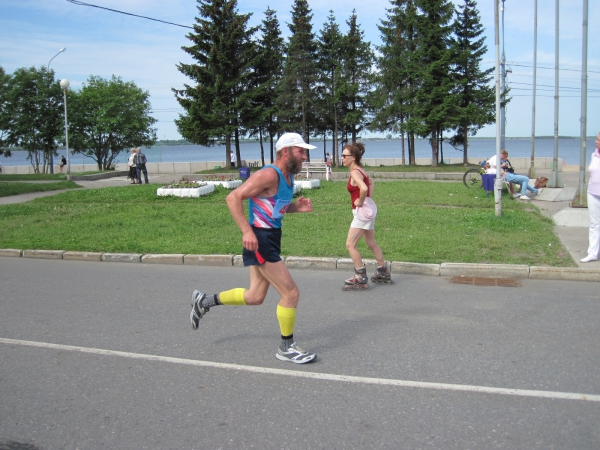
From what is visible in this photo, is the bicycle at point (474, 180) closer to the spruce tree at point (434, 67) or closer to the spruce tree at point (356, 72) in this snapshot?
the spruce tree at point (434, 67)

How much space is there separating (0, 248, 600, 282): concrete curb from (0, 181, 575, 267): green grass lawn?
237 millimetres

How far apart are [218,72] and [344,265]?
28837 millimetres

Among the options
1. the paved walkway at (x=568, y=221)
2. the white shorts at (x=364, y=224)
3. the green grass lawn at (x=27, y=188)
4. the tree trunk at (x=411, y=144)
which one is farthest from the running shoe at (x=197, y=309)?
the tree trunk at (x=411, y=144)

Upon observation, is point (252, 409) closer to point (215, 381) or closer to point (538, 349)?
point (215, 381)

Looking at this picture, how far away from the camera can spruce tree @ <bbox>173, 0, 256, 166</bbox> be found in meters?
34.7

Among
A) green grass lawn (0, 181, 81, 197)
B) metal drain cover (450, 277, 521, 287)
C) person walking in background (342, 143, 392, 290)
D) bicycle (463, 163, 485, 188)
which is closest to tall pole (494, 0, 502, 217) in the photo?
metal drain cover (450, 277, 521, 287)

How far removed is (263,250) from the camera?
4.68m

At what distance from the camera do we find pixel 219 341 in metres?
5.44

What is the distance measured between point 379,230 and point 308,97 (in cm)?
2607

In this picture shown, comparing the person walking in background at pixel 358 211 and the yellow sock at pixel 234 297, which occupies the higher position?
the person walking in background at pixel 358 211

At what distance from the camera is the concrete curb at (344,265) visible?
312 inches

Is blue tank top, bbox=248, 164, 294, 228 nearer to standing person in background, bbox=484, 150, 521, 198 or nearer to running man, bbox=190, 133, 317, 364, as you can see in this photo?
running man, bbox=190, 133, 317, 364

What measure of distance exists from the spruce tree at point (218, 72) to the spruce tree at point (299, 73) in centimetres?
222

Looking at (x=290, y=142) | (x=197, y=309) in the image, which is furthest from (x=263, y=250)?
(x=197, y=309)
